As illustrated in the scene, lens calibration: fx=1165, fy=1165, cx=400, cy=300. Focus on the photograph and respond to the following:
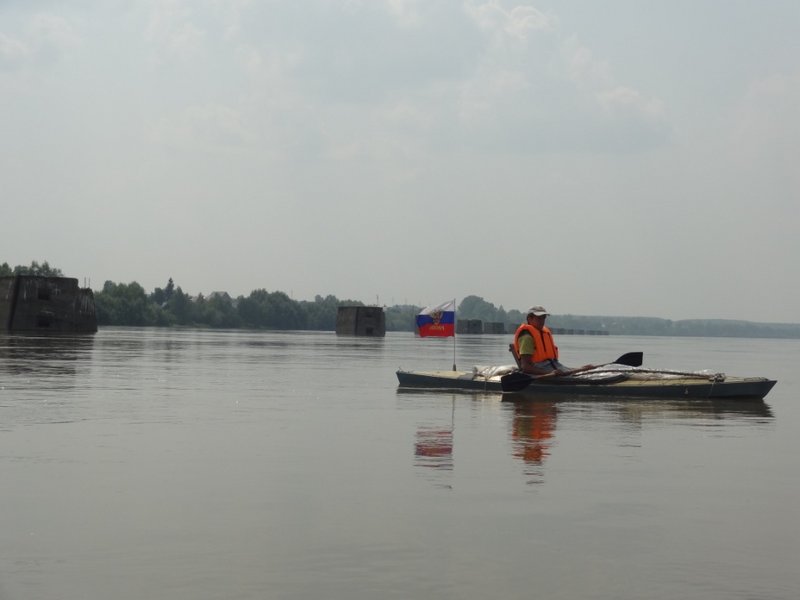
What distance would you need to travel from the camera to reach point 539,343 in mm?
30469

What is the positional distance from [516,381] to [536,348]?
3.79 feet

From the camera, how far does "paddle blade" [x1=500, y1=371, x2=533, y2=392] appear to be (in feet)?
98.1

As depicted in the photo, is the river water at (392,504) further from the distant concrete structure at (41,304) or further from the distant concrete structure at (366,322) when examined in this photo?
the distant concrete structure at (366,322)

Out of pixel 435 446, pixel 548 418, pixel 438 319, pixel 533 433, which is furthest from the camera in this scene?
pixel 438 319

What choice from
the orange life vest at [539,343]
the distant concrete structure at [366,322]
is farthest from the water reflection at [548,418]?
the distant concrete structure at [366,322]

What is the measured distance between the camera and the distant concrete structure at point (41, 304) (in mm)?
108312

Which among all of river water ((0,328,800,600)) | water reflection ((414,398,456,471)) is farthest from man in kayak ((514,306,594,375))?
water reflection ((414,398,456,471))

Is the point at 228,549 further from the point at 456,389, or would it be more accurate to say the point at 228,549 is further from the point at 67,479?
the point at 456,389

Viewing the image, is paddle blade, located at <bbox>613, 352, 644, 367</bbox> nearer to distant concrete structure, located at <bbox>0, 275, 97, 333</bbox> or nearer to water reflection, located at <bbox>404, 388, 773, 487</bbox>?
water reflection, located at <bbox>404, 388, 773, 487</bbox>

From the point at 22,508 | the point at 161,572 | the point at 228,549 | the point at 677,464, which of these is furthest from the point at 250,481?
the point at 677,464

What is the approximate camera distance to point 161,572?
9312mm

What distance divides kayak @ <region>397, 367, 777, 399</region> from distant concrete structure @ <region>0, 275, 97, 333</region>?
85401 mm

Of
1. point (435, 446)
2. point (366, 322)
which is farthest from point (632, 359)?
point (366, 322)

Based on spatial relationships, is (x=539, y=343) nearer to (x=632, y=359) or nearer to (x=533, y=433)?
(x=632, y=359)
